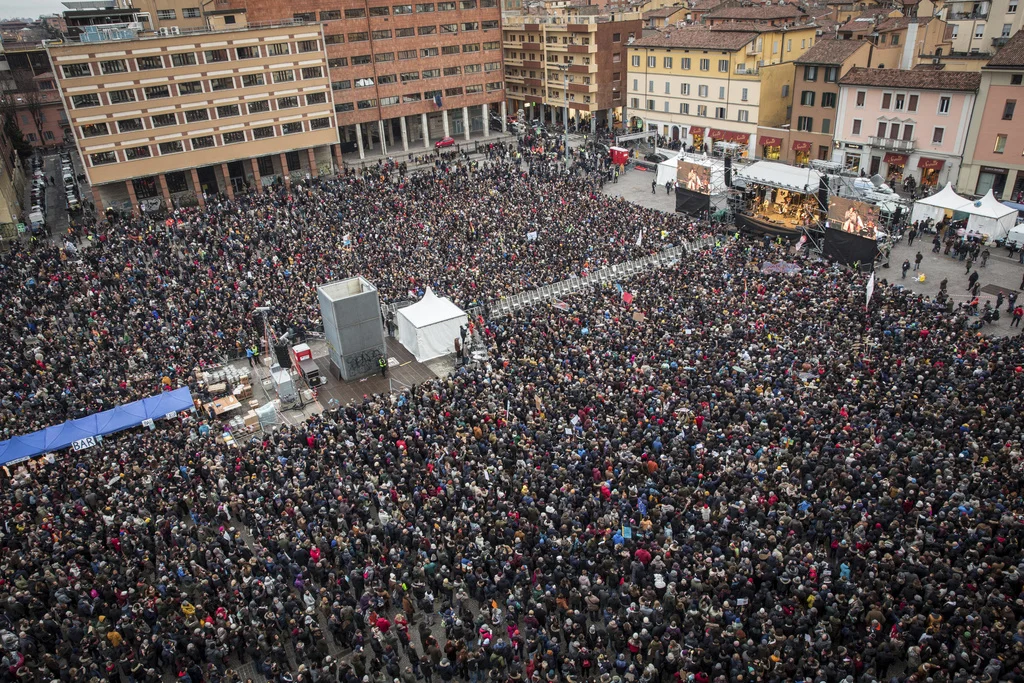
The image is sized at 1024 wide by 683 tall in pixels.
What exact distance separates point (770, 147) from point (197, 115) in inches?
1721

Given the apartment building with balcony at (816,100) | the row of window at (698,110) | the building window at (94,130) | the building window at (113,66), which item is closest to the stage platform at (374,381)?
the building window at (94,130)

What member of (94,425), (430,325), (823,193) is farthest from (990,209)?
(94,425)

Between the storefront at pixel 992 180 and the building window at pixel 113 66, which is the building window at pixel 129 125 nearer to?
the building window at pixel 113 66

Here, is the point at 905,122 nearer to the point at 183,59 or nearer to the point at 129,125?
the point at 183,59

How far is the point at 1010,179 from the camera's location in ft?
130

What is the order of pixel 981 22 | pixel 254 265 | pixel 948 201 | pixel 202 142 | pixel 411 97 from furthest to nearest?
pixel 411 97
pixel 981 22
pixel 202 142
pixel 948 201
pixel 254 265

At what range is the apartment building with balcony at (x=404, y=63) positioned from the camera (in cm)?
5591

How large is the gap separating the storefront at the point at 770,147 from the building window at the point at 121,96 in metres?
46.6

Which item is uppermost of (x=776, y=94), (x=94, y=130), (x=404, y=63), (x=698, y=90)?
(x=404, y=63)

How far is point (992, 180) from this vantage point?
40.8m

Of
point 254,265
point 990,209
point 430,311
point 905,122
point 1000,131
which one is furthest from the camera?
point 905,122

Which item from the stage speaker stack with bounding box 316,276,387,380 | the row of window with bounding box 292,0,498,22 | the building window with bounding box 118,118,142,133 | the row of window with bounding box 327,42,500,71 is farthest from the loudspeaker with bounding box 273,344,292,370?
the row of window with bounding box 292,0,498,22

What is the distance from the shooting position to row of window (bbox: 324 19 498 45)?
56.2 m

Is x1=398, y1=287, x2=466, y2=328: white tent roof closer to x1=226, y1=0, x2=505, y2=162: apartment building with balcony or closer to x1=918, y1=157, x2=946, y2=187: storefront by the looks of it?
x1=918, y1=157, x2=946, y2=187: storefront
